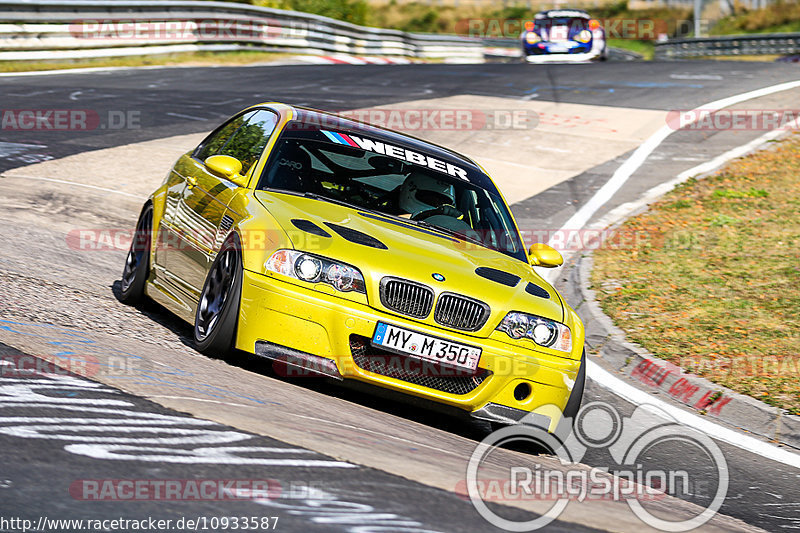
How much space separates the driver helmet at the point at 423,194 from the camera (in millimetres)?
6945

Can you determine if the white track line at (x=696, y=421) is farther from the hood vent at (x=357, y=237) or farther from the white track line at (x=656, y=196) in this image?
the hood vent at (x=357, y=237)

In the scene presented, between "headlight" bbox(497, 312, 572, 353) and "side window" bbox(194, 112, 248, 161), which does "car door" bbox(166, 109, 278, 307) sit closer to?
"side window" bbox(194, 112, 248, 161)

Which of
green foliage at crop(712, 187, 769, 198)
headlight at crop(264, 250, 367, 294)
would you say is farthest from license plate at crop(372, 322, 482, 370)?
green foliage at crop(712, 187, 769, 198)

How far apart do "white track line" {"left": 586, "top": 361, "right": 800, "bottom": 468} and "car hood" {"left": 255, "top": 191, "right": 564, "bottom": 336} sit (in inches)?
54.9

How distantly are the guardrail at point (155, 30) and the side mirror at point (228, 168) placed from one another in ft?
57.4

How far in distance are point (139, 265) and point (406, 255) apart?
237 cm

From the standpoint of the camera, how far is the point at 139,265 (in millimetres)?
7344

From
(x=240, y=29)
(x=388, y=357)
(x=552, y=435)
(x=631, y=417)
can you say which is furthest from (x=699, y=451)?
(x=240, y=29)

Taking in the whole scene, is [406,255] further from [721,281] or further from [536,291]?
[721,281]

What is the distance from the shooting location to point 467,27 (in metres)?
80.3

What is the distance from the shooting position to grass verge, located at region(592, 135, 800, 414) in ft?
26.6

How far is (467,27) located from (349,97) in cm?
6231

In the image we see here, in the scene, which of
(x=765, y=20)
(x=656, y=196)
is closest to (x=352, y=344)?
(x=656, y=196)

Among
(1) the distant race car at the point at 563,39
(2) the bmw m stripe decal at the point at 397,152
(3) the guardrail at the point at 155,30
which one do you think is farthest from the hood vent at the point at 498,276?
(1) the distant race car at the point at 563,39
